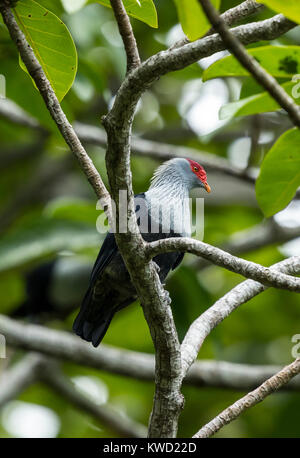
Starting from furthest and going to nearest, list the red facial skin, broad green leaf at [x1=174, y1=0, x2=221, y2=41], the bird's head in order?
the red facial skin → the bird's head → broad green leaf at [x1=174, y1=0, x2=221, y2=41]

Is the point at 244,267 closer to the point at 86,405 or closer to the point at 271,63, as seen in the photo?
the point at 271,63

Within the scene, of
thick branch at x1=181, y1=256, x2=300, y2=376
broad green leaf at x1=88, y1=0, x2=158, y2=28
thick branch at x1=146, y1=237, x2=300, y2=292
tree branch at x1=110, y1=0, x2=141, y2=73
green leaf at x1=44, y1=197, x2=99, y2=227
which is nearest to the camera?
tree branch at x1=110, y1=0, x2=141, y2=73

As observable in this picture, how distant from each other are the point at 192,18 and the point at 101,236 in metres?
3.40

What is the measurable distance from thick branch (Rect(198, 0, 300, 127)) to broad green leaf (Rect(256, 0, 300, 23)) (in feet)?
0.55

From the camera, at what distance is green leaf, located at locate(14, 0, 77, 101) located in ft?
8.36

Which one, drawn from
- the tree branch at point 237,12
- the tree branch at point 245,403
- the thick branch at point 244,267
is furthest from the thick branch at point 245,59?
the tree branch at point 245,403

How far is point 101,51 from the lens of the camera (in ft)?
21.9

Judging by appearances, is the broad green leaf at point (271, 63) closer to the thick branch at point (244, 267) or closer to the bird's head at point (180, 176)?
the thick branch at point (244, 267)

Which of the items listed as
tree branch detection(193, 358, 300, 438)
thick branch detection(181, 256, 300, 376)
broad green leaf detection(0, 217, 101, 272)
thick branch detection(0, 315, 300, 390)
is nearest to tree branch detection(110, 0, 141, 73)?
thick branch detection(181, 256, 300, 376)

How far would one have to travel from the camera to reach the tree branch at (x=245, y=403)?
251 cm

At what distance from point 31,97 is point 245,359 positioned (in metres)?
3.65

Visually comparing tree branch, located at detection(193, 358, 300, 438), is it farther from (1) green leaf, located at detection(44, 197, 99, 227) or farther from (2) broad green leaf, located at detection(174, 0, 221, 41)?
(1) green leaf, located at detection(44, 197, 99, 227)

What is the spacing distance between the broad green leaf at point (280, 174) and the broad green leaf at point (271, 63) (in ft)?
0.75

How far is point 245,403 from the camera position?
8.43 ft
